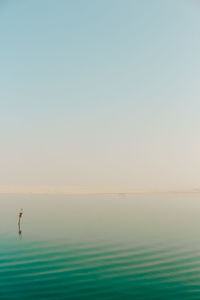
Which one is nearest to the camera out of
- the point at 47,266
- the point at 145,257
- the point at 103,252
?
the point at 47,266

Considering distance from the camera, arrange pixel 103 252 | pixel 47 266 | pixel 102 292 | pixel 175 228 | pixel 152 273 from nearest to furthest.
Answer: pixel 102 292 < pixel 152 273 < pixel 47 266 < pixel 103 252 < pixel 175 228

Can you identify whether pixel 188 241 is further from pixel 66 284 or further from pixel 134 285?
pixel 66 284

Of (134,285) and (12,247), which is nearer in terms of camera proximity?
(134,285)

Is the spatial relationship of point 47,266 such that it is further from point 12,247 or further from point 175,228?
point 175,228

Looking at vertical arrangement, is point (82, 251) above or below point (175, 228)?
below

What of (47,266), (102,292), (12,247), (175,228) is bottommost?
(102,292)

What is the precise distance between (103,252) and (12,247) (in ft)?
45.9

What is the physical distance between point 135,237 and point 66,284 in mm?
25486

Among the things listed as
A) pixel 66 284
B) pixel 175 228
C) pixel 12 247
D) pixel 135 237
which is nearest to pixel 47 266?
pixel 66 284

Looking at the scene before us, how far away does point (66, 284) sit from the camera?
2789cm

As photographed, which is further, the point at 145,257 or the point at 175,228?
the point at 175,228

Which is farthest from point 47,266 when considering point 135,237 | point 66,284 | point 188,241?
point 188,241

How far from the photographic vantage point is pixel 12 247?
144ft

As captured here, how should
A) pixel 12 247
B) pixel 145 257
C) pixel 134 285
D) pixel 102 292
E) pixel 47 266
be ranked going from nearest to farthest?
1. pixel 102 292
2. pixel 134 285
3. pixel 47 266
4. pixel 145 257
5. pixel 12 247
